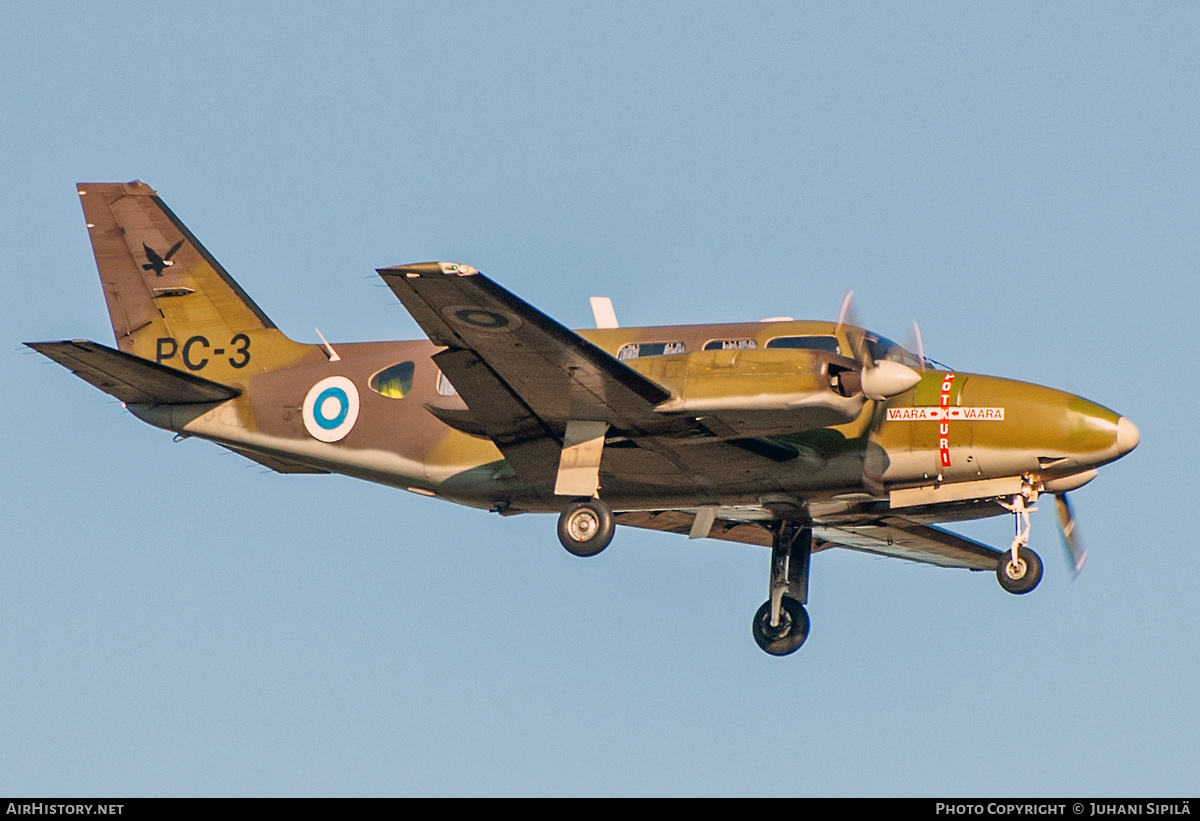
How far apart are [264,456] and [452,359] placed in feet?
17.9

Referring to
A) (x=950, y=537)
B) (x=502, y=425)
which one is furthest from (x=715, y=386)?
(x=950, y=537)

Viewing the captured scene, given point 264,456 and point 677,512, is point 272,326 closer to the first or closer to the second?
point 264,456

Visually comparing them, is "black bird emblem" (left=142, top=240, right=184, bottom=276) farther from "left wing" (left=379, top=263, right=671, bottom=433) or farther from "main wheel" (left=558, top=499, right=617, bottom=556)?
"main wheel" (left=558, top=499, right=617, bottom=556)

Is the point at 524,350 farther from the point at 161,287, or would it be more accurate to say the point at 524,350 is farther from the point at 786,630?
the point at 161,287

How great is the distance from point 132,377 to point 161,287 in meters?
3.22

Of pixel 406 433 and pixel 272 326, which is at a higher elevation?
pixel 272 326

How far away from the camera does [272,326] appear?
2700cm

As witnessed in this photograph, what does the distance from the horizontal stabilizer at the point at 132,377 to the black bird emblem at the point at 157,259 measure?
3.05 meters

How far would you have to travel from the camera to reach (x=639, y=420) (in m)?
22.5

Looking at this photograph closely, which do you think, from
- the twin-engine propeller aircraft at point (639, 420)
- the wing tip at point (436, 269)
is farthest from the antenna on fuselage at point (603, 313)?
the wing tip at point (436, 269)

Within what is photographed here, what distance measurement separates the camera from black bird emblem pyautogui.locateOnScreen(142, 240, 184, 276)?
27953 millimetres

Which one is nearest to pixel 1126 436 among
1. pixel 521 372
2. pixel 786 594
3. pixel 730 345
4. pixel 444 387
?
pixel 730 345

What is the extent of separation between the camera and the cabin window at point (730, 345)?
74.6 ft
